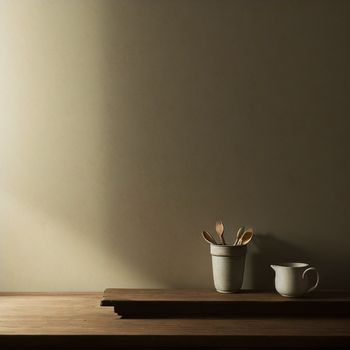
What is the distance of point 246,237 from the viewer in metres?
1.48

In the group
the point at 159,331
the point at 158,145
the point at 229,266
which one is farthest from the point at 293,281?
the point at 158,145

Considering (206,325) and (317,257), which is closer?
(206,325)

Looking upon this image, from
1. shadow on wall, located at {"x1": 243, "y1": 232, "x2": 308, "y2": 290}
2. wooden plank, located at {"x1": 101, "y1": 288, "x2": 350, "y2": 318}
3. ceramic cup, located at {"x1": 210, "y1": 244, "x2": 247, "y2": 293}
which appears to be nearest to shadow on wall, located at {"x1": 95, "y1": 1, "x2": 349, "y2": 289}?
shadow on wall, located at {"x1": 243, "y1": 232, "x2": 308, "y2": 290}

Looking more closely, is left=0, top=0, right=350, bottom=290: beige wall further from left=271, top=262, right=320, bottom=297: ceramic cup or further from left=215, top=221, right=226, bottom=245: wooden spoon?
left=271, top=262, right=320, bottom=297: ceramic cup

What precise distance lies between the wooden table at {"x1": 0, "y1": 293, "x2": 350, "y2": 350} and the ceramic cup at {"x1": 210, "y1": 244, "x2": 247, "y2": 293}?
0.15 m

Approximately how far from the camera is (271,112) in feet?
5.16

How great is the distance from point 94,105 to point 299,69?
704mm

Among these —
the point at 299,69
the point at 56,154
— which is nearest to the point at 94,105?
the point at 56,154

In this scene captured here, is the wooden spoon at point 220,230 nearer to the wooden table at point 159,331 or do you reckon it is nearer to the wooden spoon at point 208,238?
the wooden spoon at point 208,238

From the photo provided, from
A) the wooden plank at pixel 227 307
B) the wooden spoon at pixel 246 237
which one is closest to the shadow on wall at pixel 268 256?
the wooden spoon at pixel 246 237

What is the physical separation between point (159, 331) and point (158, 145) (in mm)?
644

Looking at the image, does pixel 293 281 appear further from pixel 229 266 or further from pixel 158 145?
pixel 158 145
